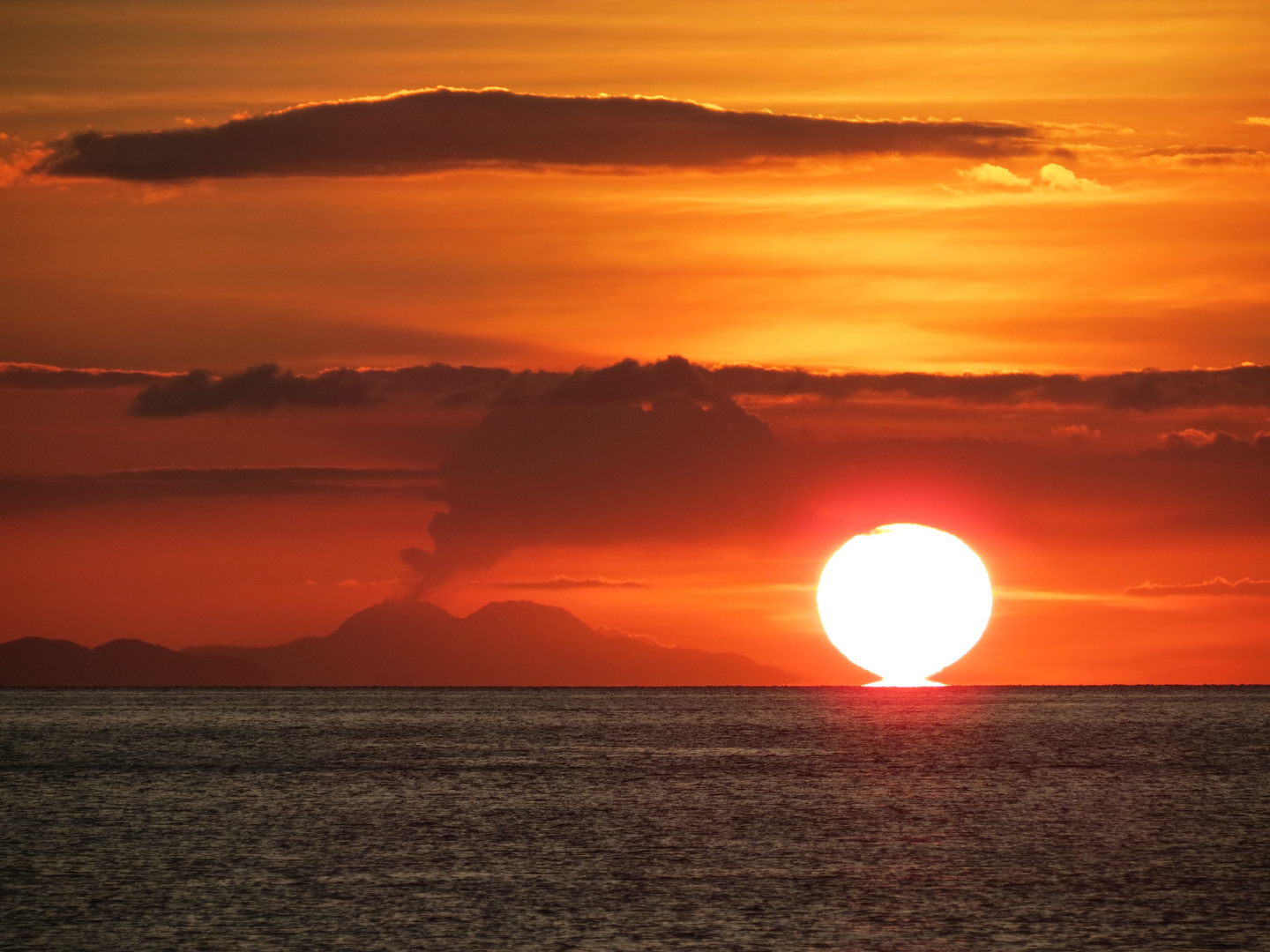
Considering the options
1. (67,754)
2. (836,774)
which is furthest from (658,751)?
(67,754)

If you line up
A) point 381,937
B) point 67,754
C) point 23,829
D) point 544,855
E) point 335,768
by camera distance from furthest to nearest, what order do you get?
1. point 67,754
2. point 335,768
3. point 23,829
4. point 544,855
5. point 381,937

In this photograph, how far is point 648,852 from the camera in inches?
3462

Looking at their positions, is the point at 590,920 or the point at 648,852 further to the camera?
the point at 648,852

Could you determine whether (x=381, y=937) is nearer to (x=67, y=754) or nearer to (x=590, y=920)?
(x=590, y=920)

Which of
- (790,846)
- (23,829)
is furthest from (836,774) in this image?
(23,829)

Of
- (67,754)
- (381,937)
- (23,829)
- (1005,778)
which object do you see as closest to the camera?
(381,937)

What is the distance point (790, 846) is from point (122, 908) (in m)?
38.5

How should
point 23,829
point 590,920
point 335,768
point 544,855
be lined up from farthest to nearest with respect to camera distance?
point 335,768 < point 23,829 < point 544,855 < point 590,920

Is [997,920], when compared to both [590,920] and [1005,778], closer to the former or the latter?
[590,920]

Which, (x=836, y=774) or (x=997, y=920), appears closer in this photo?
(x=997, y=920)

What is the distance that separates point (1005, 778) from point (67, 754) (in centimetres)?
10381

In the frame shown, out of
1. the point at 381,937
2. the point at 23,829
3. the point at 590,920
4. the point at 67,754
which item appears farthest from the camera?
the point at 67,754

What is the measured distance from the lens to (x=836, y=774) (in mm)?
146375

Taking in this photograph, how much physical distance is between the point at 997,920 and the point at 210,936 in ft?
107
